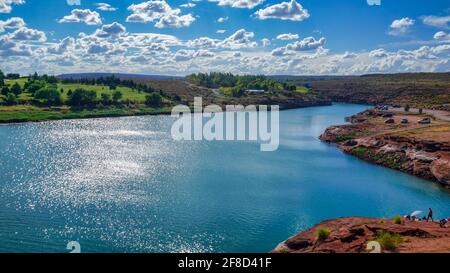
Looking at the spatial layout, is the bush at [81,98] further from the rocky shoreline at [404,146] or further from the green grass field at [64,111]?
the rocky shoreline at [404,146]

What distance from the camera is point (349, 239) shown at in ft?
104

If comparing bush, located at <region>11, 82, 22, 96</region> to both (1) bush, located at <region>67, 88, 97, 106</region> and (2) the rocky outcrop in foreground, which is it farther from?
(2) the rocky outcrop in foreground

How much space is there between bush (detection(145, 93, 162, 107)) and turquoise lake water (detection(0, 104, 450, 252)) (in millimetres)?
73783

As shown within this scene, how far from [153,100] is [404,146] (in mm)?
110187

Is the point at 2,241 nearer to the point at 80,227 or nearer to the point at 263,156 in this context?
the point at 80,227

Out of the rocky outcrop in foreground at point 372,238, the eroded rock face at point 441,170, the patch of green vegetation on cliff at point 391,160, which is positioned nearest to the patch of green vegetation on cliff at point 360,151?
the patch of green vegetation on cliff at point 391,160

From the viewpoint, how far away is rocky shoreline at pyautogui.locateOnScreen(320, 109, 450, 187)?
208 feet

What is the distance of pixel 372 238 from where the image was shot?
101ft

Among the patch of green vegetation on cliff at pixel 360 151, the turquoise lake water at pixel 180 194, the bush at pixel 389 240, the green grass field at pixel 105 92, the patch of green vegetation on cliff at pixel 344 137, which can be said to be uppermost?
the green grass field at pixel 105 92

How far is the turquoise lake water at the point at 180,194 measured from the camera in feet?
119

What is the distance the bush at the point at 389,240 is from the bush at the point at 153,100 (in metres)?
139

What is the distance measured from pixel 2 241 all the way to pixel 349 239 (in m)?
29.6

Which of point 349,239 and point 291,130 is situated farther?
point 291,130
